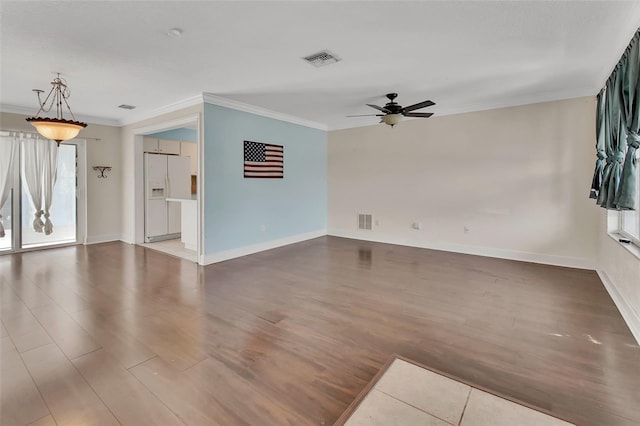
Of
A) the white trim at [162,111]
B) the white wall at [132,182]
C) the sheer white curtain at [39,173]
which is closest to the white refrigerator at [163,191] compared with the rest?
the white wall at [132,182]

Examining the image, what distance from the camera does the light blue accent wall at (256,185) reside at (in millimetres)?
5062

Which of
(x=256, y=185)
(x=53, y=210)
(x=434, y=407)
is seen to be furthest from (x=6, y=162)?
(x=434, y=407)

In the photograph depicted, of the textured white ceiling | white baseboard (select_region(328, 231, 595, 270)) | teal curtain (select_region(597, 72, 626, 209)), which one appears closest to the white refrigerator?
the textured white ceiling

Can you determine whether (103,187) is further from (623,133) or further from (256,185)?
(623,133)

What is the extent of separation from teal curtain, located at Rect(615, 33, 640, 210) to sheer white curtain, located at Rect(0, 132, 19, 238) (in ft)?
28.8

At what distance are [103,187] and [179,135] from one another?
79.9 inches

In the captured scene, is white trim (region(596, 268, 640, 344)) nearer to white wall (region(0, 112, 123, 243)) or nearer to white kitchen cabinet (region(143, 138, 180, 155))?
white kitchen cabinet (region(143, 138, 180, 155))

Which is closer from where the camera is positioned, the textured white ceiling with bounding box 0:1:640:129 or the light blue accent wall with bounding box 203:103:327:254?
the textured white ceiling with bounding box 0:1:640:129

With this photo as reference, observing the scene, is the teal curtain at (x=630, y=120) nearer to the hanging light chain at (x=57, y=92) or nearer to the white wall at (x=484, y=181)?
the white wall at (x=484, y=181)

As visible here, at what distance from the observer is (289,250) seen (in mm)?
6047

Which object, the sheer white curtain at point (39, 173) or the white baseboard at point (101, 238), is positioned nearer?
the sheer white curtain at point (39, 173)

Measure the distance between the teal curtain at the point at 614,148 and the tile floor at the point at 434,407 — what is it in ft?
8.78

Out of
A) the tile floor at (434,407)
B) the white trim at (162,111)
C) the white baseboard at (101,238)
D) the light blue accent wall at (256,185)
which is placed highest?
the white trim at (162,111)

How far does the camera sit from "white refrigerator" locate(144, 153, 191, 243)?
21.8 ft
